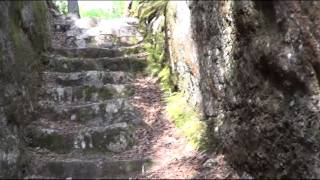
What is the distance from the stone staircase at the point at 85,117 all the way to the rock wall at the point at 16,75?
0.57ft

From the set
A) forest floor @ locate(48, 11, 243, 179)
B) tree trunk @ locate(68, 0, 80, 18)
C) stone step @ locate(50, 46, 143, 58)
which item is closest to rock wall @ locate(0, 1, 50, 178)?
stone step @ locate(50, 46, 143, 58)

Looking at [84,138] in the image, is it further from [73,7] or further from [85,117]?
[73,7]

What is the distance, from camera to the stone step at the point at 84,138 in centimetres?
571

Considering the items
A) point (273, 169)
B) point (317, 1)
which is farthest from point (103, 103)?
point (317, 1)

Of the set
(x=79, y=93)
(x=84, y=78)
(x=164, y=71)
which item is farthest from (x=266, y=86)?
(x=84, y=78)

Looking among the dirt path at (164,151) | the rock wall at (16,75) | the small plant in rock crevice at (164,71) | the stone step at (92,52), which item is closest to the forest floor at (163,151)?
the dirt path at (164,151)

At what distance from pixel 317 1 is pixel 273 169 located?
175 cm

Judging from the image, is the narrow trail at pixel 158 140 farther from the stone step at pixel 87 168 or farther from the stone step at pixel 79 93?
the stone step at pixel 79 93

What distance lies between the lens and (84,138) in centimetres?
573

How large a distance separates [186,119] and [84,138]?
4.49ft

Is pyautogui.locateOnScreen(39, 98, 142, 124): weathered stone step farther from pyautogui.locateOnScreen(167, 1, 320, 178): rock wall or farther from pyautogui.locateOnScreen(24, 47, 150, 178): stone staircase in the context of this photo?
pyautogui.locateOnScreen(167, 1, 320, 178): rock wall

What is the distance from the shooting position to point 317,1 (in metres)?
4.66

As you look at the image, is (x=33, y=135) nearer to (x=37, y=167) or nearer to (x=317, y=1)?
(x=37, y=167)

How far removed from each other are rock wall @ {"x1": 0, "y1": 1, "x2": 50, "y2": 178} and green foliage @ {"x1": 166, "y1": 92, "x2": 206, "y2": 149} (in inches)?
77.6
